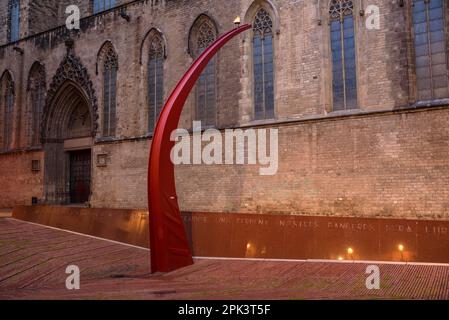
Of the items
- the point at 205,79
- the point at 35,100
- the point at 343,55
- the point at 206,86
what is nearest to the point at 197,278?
the point at 343,55

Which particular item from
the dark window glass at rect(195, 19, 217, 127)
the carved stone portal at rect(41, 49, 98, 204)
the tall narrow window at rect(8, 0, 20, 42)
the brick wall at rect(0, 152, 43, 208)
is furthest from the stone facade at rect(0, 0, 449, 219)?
the tall narrow window at rect(8, 0, 20, 42)

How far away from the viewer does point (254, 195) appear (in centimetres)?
1391

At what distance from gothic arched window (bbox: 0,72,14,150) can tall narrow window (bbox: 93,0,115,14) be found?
6.49 m

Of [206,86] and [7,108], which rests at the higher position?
[7,108]

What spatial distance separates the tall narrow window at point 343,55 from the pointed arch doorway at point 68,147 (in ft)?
41.5

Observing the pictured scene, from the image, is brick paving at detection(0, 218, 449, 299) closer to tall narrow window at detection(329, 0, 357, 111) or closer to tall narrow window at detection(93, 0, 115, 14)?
tall narrow window at detection(329, 0, 357, 111)

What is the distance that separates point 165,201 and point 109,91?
1251 cm

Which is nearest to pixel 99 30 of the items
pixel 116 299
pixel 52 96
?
pixel 52 96

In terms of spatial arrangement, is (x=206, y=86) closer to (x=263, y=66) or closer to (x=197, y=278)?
(x=263, y=66)

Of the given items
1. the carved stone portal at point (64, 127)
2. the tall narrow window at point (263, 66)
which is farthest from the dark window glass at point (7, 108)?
the tall narrow window at point (263, 66)

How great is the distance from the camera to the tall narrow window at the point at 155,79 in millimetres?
17078

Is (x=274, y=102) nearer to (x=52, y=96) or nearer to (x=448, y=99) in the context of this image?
(x=448, y=99)

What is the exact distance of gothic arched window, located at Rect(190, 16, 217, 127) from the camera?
51.6 ft

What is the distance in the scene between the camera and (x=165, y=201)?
7582mm
